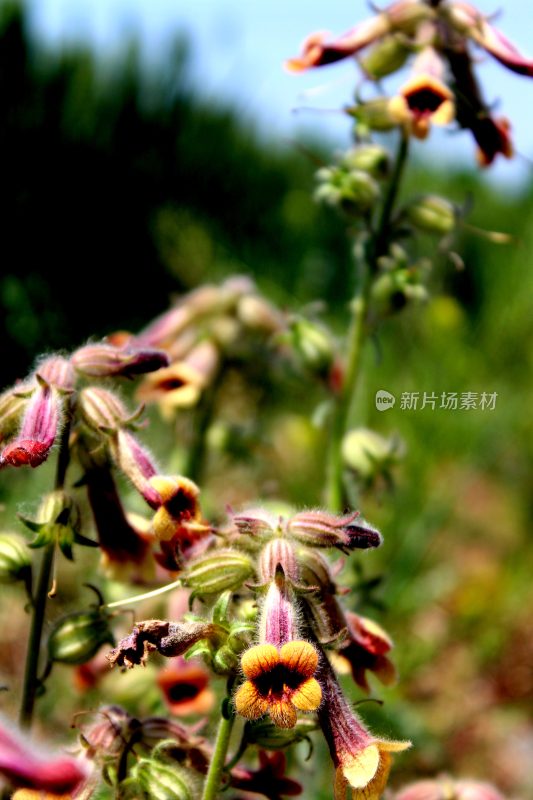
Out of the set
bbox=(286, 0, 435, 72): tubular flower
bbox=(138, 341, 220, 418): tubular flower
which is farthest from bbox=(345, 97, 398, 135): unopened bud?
bbox=(138, 341, 220, 418): tubular flower

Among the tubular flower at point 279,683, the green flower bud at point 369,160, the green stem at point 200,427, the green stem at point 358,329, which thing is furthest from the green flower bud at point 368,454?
the tubular flower at point 279,683

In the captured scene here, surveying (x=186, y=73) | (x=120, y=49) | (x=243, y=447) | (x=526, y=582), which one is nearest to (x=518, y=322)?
(x=526, y=582)

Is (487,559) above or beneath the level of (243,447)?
beneath

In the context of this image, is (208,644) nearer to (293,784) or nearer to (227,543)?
(227,543)

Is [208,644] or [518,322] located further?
[518,322]

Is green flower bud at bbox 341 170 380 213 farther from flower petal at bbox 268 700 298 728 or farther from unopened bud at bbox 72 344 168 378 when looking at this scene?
flower petal at bbox 268 700 298 728

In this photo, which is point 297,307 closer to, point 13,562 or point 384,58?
point 384,58
